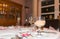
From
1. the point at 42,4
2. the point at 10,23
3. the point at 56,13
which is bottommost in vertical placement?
the point at 10,23

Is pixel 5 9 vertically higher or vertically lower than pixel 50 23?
higher

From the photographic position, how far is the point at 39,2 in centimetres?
545

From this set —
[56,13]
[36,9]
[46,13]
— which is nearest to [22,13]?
[36,9]

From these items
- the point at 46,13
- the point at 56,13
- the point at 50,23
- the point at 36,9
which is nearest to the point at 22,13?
the point at 36,9

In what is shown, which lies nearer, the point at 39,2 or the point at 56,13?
the point at 56,13

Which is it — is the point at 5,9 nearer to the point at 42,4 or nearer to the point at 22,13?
the point at 22,13

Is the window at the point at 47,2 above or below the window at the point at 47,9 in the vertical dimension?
above

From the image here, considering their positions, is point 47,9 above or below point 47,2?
below

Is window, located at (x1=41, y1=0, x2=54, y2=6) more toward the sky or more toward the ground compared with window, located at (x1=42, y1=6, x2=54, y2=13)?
more toward the sky

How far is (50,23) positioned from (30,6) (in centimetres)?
346

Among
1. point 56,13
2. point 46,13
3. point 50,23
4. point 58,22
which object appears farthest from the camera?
point 46,13

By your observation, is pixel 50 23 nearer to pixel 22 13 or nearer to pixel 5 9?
pixel 5 9

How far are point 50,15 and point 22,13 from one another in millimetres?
1651

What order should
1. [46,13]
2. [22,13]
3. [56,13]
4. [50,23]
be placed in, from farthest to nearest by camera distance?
[22,13]
[46,13]
[56,13]
[50,23]
